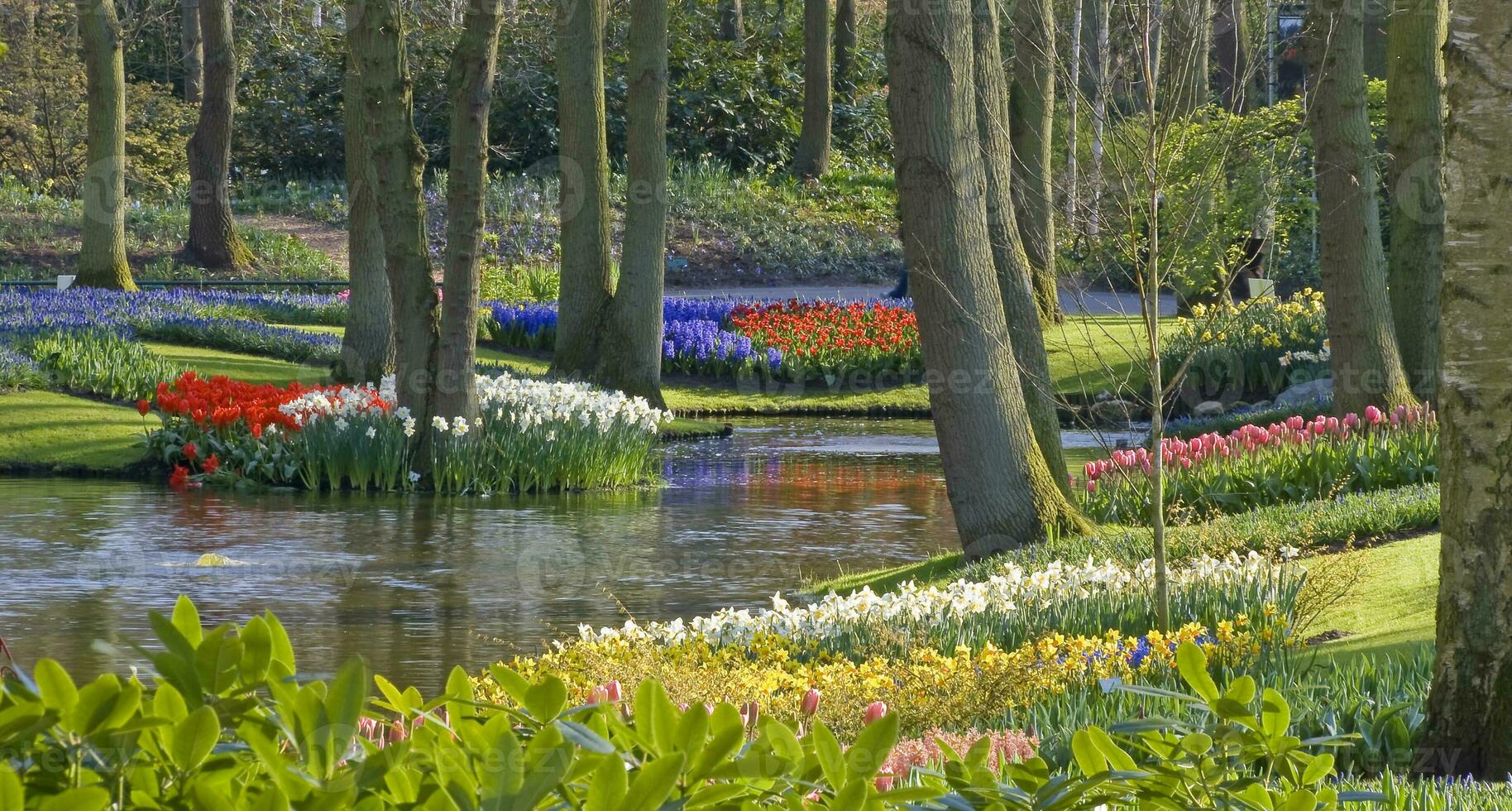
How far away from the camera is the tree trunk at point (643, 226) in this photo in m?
16.3

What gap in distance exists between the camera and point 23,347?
1669cm

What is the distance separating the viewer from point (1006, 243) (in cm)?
993

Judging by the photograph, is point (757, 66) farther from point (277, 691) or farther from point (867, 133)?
point (277, 691)

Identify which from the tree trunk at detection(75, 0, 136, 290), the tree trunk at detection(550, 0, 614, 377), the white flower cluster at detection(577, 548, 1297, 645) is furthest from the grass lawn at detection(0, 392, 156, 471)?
the white flower cluster at detection(577, 548, 1297, 645)

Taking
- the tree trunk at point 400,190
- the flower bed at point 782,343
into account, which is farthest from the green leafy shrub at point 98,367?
the flower bed at point 782,343

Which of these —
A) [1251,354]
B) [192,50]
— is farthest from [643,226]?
[192,50]

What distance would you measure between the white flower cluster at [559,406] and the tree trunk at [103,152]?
36.5ft

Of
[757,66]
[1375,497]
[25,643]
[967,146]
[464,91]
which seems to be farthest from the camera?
[757,66]

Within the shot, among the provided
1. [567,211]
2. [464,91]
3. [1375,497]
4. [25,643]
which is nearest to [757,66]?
[567,211]

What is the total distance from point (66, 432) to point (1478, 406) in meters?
13.0

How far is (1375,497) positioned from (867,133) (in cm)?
3244

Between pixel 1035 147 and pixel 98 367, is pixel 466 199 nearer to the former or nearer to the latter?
pixel 98 367

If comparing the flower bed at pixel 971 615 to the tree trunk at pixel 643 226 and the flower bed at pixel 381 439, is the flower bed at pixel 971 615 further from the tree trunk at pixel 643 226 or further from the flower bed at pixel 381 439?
the tree trunk at pixel 643 226

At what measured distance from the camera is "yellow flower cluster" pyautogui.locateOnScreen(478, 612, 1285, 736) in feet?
17.4
